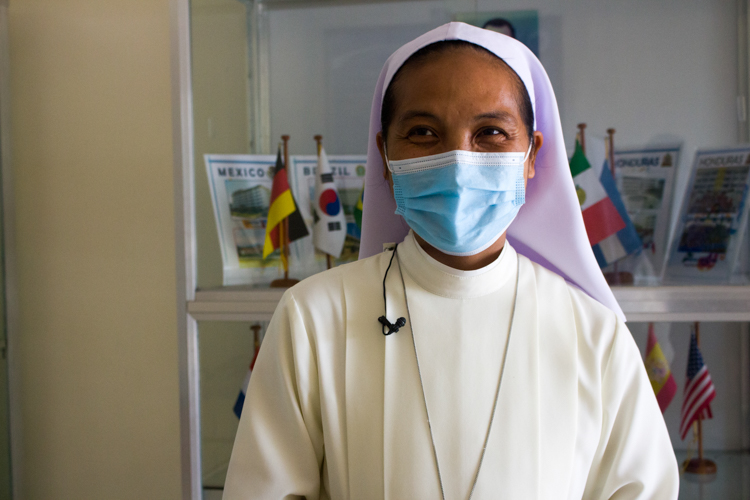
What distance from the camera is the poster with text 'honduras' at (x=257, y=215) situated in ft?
5.99

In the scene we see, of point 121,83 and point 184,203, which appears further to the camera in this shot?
point 121,83

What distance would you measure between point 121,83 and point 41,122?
1.29 ft

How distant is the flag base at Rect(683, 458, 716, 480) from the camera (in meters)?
1.81

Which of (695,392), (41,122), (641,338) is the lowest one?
(695,392)

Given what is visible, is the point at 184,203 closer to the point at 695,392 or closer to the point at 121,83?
the point at 121,83

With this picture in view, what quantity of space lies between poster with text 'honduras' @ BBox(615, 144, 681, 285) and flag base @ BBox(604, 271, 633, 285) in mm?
38

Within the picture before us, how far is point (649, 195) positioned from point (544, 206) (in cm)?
92

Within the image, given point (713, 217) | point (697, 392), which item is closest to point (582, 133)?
point (713, 217)

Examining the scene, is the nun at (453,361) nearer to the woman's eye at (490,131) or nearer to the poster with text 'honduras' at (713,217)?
the woman's eye at (490,131)

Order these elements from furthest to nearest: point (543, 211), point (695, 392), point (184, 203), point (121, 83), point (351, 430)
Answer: point (121, 83), point (695, 392), point (184, 203), point (543, 211), point (351, 430)

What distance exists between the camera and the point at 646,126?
6.03ft

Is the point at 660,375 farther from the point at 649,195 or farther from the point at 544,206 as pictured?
the point at 544,206

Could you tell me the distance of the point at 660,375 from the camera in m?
1.82

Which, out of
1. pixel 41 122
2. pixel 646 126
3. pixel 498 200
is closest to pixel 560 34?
pixel 646 126
